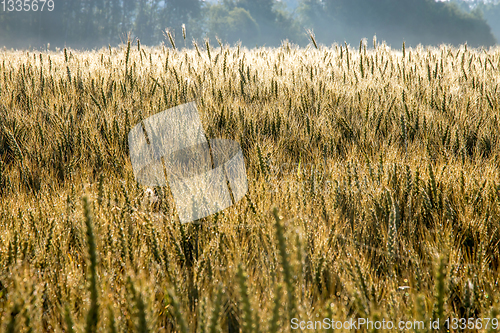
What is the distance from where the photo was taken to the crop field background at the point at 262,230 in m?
0.68

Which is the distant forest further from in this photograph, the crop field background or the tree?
the crop field background

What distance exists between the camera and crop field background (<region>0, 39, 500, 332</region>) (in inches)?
26.7

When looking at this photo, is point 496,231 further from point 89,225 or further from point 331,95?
point 331,95

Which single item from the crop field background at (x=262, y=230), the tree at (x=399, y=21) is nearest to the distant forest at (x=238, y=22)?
the tree at (x=399, y=21)

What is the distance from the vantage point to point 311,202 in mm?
1279

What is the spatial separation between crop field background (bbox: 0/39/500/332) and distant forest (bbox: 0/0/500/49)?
2953 cm

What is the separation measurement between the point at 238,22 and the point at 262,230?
201ft

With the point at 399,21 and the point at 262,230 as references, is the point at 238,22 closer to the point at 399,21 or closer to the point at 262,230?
the point at 399,21

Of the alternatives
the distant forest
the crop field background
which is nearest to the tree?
the distant forest

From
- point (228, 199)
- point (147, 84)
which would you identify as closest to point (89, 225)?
point (228, 199)

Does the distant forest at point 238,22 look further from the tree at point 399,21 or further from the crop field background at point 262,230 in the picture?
the crop field background at point 262,230

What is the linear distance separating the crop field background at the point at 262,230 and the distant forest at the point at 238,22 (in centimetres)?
2953

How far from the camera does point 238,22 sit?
56156 millimetres

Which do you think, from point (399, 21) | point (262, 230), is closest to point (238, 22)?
point (399, 21)
